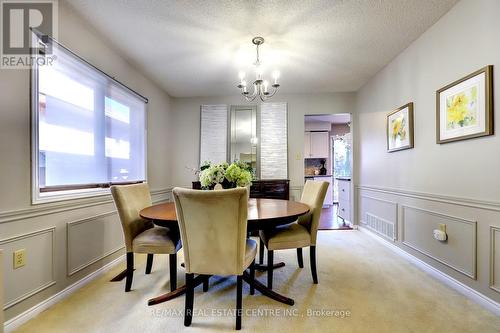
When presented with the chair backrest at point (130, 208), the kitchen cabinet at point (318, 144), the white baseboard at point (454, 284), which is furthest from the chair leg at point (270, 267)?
the kitchen cabinet at point (318, 144)

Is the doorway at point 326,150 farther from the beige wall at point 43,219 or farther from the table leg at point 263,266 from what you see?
the beige wall at point 43,219

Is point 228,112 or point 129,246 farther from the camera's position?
point 228,112

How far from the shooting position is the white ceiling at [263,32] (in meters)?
1.98

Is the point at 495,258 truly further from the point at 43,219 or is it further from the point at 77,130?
the point at 77,130

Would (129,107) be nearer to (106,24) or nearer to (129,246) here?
(106,24)

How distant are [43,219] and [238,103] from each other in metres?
3.35

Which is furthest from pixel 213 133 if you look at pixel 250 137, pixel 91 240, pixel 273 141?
pixel 91 240

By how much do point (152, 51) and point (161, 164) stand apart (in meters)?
1.89

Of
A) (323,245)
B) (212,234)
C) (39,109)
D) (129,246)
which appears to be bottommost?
(323,245)

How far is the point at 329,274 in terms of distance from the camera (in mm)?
2303

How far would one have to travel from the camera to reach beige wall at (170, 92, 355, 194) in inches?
168

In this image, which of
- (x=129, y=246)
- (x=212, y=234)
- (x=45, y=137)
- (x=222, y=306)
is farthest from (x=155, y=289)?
(x=45, y=137)

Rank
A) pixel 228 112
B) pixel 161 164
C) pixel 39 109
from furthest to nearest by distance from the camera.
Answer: pixel 228 112
pixel 161 164
pixel 39 109

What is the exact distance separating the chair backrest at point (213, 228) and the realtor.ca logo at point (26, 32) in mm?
1470
